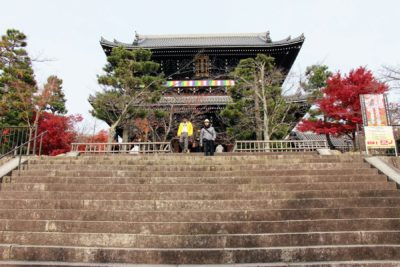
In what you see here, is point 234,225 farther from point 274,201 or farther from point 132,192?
point 132,192

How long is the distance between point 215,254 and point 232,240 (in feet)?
1.43

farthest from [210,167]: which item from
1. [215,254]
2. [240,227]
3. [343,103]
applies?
[343,103]

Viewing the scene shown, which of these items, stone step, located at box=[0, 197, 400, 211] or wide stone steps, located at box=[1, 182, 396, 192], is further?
wide stone steps, located at box=[1, 182, 396, 192]

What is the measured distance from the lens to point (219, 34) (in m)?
25.4

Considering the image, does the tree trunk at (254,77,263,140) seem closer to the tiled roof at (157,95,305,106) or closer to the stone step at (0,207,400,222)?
the tiled roof at (157,95,305,106)

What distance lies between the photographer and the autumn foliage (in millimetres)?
13242

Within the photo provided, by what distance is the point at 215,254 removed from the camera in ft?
12.5

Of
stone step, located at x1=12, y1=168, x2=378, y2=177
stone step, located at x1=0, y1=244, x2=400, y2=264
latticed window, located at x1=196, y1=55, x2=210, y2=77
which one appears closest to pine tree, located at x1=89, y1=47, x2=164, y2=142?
latticed window, located at x1=196, y1=55, x2=210, y2=77

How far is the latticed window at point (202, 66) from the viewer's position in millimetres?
19159

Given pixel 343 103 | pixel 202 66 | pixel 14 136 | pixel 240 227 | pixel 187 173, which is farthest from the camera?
pixel 202 66

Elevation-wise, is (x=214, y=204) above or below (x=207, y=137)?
below

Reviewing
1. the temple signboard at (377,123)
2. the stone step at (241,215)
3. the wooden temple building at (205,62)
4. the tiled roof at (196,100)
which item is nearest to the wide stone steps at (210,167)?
the temple signboard at (377,123)

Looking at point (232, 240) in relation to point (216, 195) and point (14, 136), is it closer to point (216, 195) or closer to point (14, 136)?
point (216, 195)

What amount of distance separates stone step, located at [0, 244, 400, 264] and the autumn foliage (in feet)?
35.4
